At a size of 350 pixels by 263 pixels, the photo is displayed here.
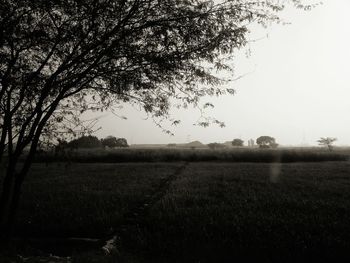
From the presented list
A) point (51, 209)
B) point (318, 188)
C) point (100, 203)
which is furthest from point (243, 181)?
point (51, 209)

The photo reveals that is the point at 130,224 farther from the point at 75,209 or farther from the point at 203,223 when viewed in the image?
Answer: the point at 75,209

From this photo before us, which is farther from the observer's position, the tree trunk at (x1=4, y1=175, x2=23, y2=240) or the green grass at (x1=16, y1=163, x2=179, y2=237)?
the green grass at (x1=16, y1=163, x2=179, y2=237)

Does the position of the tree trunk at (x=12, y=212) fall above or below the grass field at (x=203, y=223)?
above

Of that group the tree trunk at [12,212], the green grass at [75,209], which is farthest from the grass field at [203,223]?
the tree trunk at [12,212]

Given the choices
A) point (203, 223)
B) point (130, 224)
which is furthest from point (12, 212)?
point (203, 223)

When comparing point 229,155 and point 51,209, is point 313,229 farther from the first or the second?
point 229,155

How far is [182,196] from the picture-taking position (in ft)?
60.2

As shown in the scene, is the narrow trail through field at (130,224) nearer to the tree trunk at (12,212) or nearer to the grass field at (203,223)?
the grass field at (203,223)

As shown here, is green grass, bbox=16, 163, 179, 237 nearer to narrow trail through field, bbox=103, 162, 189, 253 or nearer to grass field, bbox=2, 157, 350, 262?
grass field, bbox=2, 157, 350, 262

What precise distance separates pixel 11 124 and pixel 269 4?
7657 mm

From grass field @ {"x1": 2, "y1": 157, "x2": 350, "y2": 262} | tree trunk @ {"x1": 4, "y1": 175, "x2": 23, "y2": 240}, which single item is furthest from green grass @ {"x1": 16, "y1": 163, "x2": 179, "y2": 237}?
tree trunk @ {"x1": 4, "y1": 175, "x2": 23, "y2": 240}

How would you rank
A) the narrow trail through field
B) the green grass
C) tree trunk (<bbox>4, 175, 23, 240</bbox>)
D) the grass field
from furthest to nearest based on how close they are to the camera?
the green grass < the narrow trail through field < the grass field < tree trunk (<bbox>4, 175, 23, 240</bbox>)

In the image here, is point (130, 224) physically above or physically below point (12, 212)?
below

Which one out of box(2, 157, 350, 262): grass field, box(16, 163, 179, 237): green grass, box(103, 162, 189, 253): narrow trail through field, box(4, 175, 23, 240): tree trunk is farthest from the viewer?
box(16, 163, 179, 237): green grass
